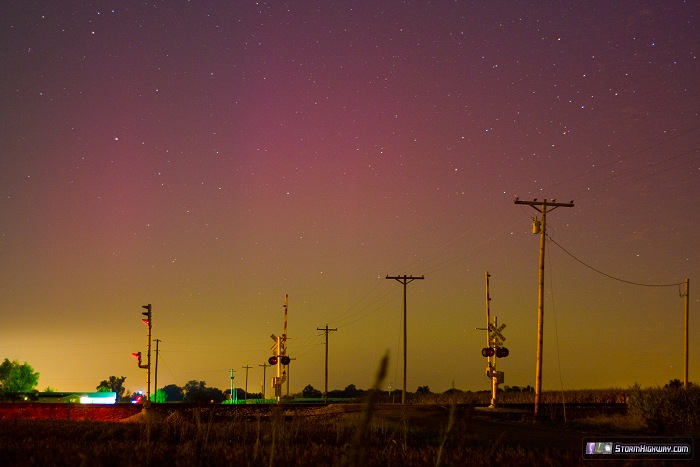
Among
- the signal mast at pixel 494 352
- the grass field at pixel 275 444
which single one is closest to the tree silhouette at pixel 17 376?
the signal mast at pixel 494 352

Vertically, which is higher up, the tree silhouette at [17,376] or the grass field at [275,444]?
the grass field at [275,444]

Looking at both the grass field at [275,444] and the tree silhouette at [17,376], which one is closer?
the grass field at [275,444]

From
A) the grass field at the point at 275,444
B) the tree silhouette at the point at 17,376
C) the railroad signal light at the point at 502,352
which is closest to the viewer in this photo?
the grass field at the point at 275,444

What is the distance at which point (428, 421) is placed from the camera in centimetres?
2272

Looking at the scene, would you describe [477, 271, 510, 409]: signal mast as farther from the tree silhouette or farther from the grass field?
the tree silhouette

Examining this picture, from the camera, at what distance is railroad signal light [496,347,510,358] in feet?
119

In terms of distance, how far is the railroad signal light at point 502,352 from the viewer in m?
36.4

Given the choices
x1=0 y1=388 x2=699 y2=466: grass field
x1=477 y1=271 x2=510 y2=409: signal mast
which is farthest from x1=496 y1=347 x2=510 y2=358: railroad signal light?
x1=0 y1=388 x2=699 y2=466: grass field

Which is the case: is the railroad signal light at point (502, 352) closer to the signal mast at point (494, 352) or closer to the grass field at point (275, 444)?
the signal mast at point (494, 352)

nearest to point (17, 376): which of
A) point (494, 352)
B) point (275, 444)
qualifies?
point (494, 352)

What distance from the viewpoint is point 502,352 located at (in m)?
36.4

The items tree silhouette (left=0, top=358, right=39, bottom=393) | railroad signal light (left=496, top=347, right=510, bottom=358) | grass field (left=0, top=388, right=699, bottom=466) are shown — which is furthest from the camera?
tree silhouette (left=0, top=358, right=39, bottom=393)

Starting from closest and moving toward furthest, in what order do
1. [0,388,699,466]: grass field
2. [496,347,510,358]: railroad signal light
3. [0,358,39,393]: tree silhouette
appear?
[0,388,699,466]: grass field < [496,347,510,358]: railroad signal light < [0,358,39,393]: tree silhouette

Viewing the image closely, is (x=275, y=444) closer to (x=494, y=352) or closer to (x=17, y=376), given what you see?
(x=494, y=352)
